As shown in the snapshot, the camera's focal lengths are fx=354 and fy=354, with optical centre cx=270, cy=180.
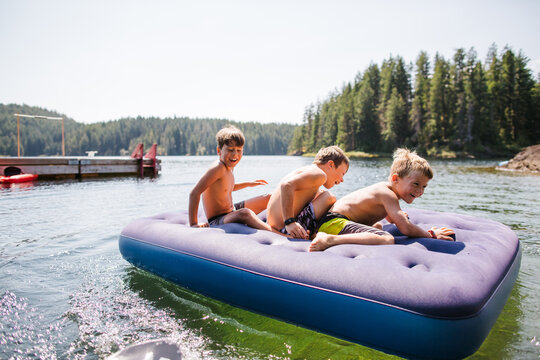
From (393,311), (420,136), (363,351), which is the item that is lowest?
(363,351)

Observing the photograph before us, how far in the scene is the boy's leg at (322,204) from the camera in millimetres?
3531

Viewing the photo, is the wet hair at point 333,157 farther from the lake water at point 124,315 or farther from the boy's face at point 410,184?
the lake water at point 124,315

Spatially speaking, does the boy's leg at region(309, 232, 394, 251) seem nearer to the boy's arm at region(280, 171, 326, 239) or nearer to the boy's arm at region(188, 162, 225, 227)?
the boy's arm at region(280, 171, 326, 239)

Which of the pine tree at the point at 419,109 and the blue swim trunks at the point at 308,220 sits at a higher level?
the pine tree at the point at 419,109

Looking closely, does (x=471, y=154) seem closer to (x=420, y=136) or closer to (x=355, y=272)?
(x=420, y=136)

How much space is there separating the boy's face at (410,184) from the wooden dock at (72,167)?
1724cm

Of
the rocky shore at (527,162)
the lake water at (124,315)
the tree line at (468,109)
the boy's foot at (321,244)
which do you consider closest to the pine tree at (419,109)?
the tree line at (468,109)

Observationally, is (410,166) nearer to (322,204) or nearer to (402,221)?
(402,221)

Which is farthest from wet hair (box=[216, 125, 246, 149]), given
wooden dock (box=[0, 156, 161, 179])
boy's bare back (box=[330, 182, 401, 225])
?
wooden dock (box=[0, 156, 161, 179])

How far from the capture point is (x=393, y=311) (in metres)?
2.03

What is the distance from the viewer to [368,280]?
2193 mm

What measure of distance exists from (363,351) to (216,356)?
1.04m

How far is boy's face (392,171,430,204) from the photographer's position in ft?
9.98

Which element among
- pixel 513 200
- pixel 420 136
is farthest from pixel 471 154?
pixel 513 200
